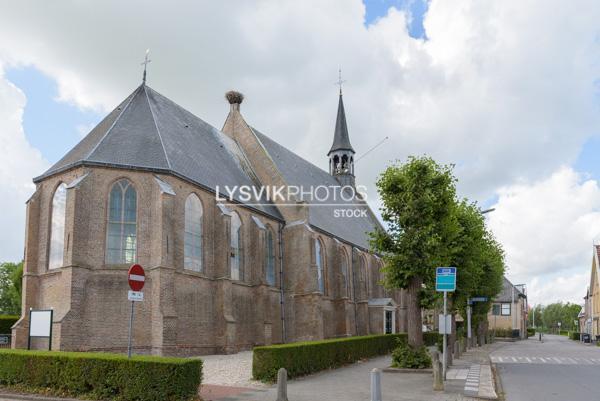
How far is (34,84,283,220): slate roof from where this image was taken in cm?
2581

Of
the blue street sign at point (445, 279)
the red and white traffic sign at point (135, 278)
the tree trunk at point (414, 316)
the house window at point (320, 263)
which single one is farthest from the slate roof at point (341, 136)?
the red and white traffic sign at point (135, 278)

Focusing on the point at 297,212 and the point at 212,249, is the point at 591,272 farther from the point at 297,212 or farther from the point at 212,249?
the point at 212,249

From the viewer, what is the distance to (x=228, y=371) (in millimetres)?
19562

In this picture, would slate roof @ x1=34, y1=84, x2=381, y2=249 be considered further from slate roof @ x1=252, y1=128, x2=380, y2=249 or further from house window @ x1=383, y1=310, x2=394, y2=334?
house window @ x1=383, y1=310, x2=394, y2=334

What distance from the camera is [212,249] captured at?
92.8ft

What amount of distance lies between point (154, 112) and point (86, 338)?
12.5m

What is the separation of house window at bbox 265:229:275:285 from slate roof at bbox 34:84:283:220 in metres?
1.48

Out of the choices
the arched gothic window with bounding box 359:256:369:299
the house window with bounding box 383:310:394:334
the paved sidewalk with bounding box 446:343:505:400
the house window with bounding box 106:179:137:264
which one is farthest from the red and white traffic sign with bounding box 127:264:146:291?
the house window with bounding box 383:310:394:334

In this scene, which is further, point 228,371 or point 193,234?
Result: point 193,234

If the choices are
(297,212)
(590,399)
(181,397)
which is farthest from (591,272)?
(181,397)

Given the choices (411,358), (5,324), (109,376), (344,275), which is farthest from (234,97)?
(109,376)

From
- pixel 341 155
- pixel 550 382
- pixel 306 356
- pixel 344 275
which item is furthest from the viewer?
pixel 341 155

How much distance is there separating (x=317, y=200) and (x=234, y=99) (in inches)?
411

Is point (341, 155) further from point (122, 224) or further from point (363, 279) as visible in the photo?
point (122, 224)
